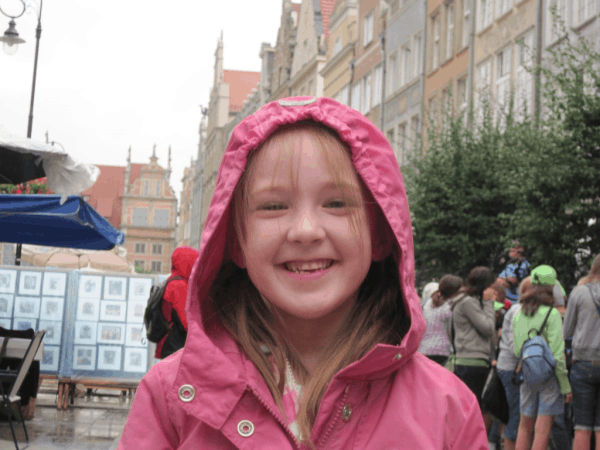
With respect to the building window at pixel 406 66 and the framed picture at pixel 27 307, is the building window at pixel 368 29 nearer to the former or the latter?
the building window at pixel 406 66

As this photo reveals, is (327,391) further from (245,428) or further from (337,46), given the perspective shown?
(337,46)

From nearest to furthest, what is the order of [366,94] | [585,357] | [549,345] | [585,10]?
[585,357] → [549,345] → [585,10] → [366,94]

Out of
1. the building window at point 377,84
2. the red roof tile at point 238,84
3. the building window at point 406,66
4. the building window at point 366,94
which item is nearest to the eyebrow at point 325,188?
the building window at point 406,66

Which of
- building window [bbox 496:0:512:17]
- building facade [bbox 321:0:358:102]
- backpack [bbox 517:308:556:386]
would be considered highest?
building facade [bbox 321:0:358:102]

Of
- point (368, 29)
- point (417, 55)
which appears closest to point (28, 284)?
point (417, 55)

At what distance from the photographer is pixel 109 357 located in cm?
1271

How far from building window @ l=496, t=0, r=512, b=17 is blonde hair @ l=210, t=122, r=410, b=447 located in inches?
836

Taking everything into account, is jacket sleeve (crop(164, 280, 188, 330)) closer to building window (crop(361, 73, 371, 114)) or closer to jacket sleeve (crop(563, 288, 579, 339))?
jacket sleeve (crop(563, 288, 579, 339))

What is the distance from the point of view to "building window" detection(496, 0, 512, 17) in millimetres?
22062

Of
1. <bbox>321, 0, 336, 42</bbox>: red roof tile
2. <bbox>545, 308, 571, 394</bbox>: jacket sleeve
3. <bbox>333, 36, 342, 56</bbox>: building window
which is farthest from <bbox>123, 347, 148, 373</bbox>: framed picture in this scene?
<bbox>321, 0, 336, 42</bbox>: red roof tile

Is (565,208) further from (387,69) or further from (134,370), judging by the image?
(387,69)

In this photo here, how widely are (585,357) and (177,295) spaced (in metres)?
3.39

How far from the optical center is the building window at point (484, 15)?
2366 cm

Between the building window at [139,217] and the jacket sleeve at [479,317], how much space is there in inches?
3305
